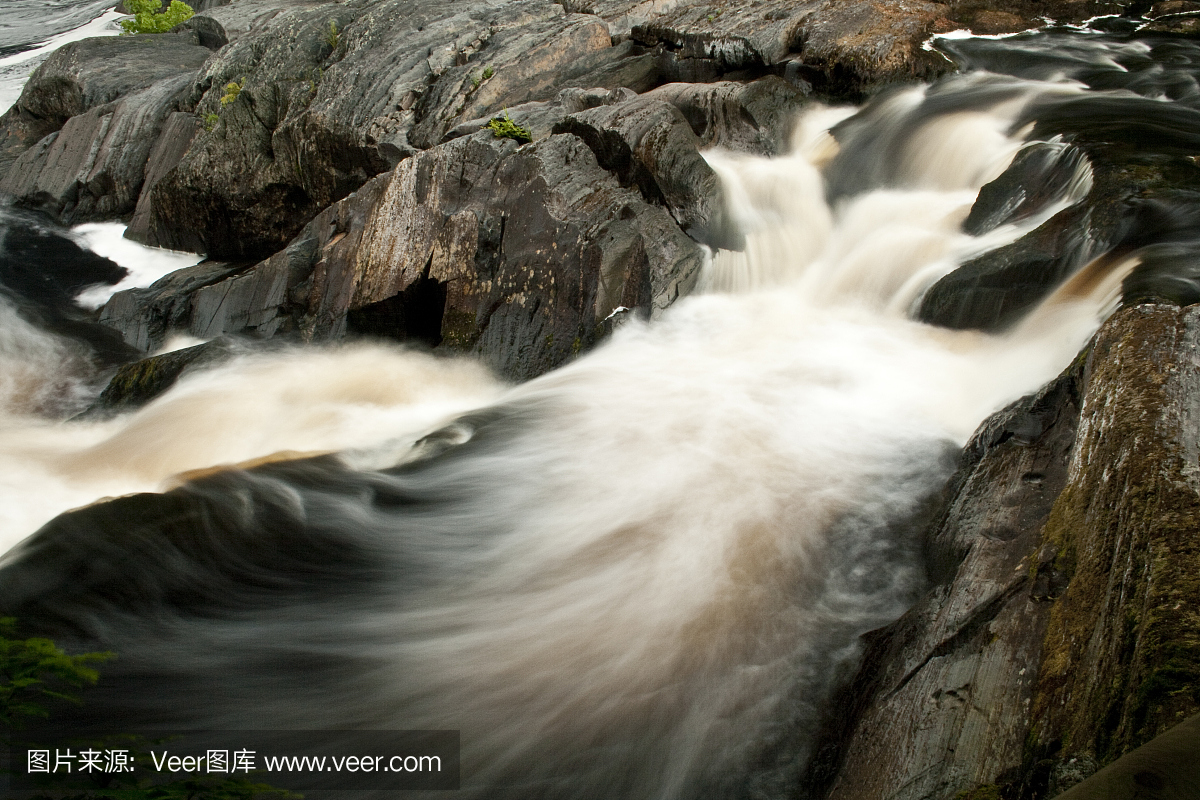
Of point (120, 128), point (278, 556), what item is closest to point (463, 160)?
point (278, 556)

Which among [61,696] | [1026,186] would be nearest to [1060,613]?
[61,696]

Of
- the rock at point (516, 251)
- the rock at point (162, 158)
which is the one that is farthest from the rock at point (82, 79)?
the rock at point (516, 251)

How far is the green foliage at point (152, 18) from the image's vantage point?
24.3m

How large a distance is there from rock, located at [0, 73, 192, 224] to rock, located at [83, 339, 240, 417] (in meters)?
9.03

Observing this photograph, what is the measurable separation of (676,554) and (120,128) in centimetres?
1681

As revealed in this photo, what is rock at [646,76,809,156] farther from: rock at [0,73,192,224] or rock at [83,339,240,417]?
rock at [0,73,192,224]

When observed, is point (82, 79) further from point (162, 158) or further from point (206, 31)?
point (162, 158)

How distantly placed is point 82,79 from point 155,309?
10.7 meters

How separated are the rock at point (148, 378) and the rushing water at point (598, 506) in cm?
33

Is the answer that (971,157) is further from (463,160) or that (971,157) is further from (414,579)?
(414,579)

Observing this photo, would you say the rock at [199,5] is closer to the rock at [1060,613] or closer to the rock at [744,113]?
the rock at [744,113]

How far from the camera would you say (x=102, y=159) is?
1633 centimetres

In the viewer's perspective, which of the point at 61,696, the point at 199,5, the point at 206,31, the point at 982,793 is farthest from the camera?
the point at 199,5

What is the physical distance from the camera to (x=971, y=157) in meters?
8.92
